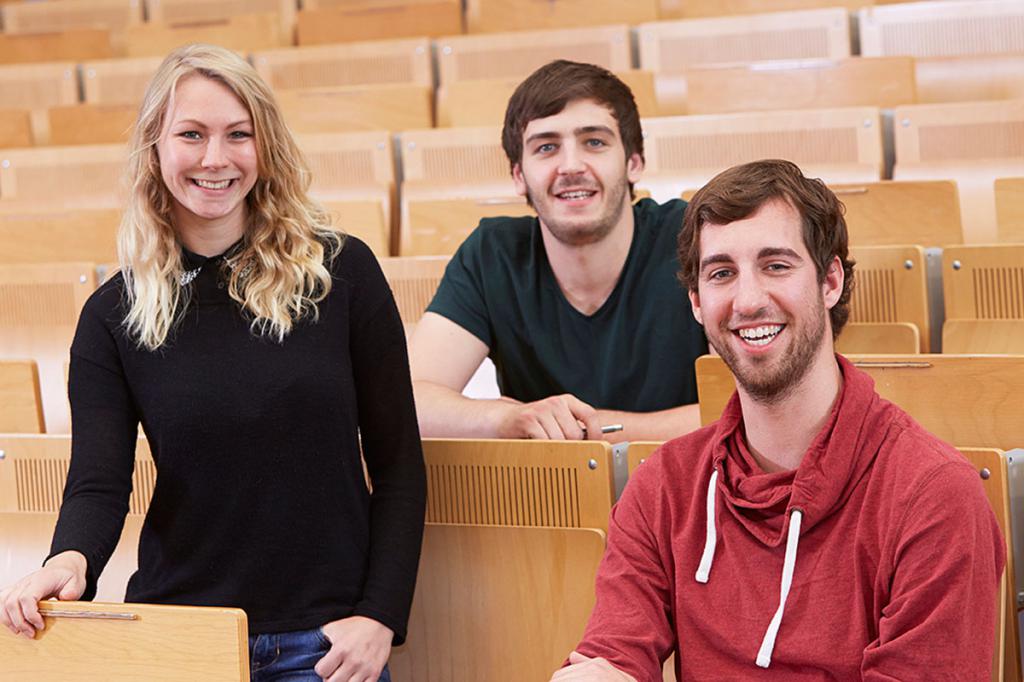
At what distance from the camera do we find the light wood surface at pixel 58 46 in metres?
2.27

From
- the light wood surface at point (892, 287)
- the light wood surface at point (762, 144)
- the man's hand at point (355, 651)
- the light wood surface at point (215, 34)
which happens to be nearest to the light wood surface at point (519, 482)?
the man's hand at point (355, 651)

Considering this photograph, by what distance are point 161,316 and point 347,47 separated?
1.25 m

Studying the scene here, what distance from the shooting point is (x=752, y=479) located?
0.69 metres

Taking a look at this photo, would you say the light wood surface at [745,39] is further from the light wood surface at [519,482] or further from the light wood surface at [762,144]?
the light wood surface at [519,482]

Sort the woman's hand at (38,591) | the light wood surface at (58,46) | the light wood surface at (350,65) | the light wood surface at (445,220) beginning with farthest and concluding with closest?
the light wood surface at (58,46), the light wood surface at (350,65), the light wood surface at (445,220), the woman's hand at (38,591)

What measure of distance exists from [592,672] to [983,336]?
557mm

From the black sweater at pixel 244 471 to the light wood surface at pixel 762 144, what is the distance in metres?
0.77

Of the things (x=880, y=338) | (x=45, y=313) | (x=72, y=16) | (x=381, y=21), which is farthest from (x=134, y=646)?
(x=72, y=16)

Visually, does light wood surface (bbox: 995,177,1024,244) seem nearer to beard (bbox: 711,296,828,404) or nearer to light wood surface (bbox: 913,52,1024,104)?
light wood surface (bbox: 913,52,1024,104)

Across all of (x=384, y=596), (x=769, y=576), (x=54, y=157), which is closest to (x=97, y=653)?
(x=384, y=596)

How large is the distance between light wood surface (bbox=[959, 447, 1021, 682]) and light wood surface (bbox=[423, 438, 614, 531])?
235 mm

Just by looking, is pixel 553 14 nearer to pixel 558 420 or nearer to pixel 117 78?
pixel 117 78

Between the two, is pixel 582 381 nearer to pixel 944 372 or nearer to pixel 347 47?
pixel 944 372

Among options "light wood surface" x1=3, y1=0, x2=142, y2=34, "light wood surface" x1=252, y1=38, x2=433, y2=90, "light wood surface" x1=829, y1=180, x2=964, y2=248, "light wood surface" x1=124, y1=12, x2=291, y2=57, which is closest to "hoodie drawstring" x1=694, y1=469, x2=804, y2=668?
"light wood surface" x1=829, y1=180, x2=964, y2=248
